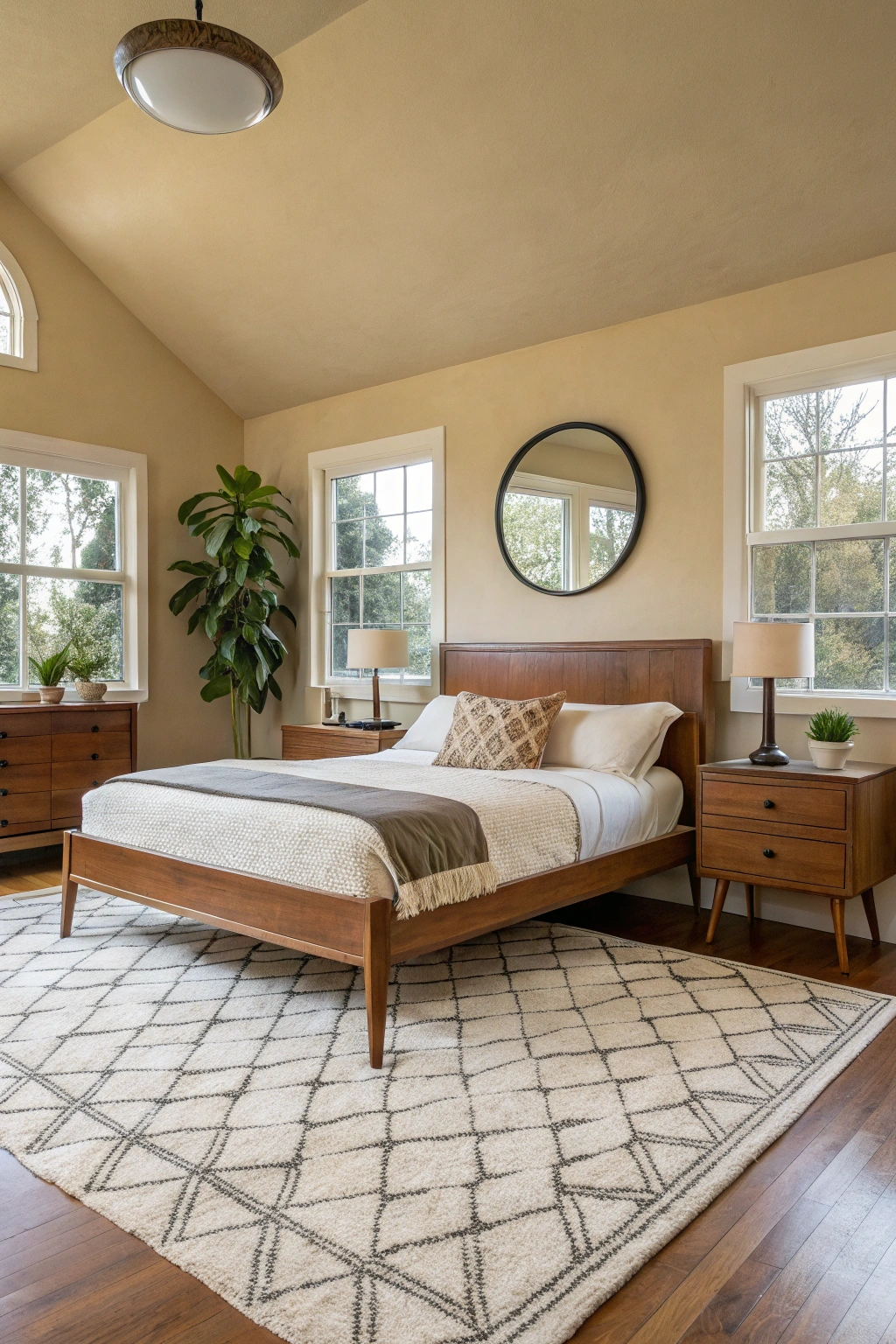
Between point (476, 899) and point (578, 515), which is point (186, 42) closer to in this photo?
point (476, 899)

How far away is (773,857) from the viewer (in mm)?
3480

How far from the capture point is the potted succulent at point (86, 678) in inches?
199

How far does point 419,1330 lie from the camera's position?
1.50 metres

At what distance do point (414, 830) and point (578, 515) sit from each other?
8.00 ft

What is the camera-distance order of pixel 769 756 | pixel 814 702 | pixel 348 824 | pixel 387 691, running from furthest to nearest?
1. pixel 387 691
2. pixel 814 702
3. pixel 769 756
4. pixel 348 824

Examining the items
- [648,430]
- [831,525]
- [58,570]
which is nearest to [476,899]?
[831,525]

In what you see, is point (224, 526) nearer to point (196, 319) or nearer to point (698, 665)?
point (196, 319)

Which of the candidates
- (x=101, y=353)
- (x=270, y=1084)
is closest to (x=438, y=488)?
(x=101, y=353)

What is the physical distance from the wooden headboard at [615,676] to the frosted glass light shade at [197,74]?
2606 mm

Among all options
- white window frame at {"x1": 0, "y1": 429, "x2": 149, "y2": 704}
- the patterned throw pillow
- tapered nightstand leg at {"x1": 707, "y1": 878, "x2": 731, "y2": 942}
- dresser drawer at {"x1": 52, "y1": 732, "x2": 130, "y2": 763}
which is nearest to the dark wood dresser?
dresser drawer at {"x1": 52, "y1": 732, "x2": 130, "y2": 763}

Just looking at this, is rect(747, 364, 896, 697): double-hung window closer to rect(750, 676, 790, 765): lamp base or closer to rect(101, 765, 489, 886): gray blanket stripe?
rect(750, 676, 790, 765): lamp base

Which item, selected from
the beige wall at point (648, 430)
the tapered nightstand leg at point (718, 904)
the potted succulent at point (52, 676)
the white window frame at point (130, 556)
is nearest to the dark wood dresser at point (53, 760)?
the potted succulent at point (52, 676)

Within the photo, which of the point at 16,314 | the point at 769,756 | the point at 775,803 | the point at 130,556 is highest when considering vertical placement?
the point at 16,314

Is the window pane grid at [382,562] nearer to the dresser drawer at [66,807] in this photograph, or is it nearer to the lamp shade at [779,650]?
the dresser drawer at [66,807]
